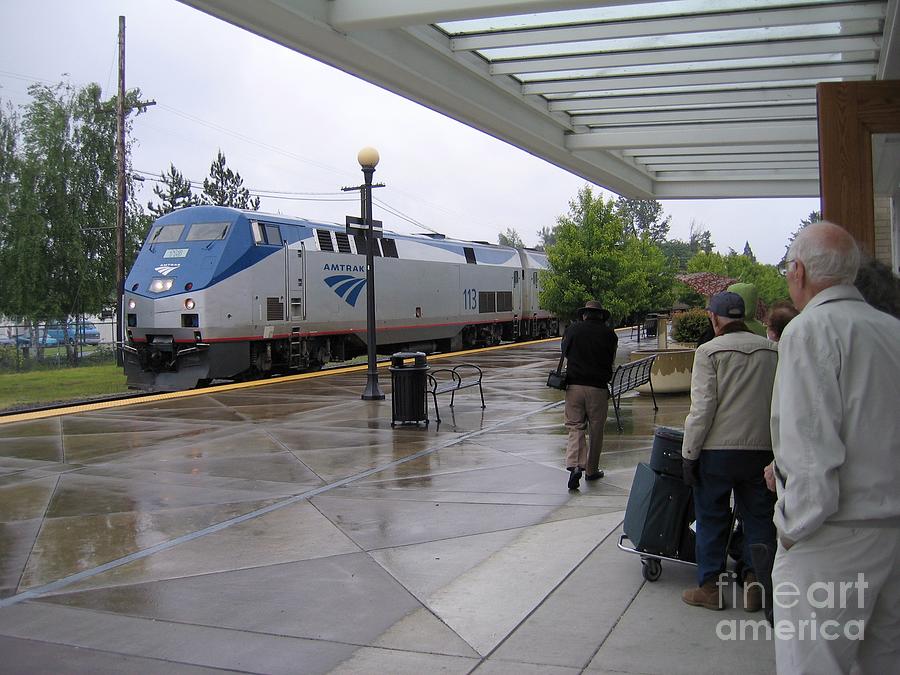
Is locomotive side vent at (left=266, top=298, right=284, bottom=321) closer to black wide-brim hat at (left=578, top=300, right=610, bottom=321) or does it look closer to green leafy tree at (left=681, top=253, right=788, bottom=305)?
black wide-brim hat at (left=578, top=300, right=610, bottom=321)

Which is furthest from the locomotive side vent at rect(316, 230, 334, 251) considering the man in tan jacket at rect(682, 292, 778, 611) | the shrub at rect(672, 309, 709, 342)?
the man in tan jacket at rect(682, 292, 778, 611)

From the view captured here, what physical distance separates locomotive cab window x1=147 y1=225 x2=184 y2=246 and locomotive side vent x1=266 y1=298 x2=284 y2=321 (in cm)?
249

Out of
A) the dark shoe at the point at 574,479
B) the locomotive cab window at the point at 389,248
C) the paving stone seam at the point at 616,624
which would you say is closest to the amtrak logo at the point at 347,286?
the locomotive cab window at the point at 389,248

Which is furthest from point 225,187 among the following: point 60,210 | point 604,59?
point 604,59

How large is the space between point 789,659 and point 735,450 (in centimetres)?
192

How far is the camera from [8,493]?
25.7 ft

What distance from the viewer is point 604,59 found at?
9.31 metres

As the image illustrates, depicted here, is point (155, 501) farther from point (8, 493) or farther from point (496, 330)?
point (496, 330)

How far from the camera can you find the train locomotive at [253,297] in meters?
17.6

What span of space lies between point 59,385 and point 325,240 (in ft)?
29.9

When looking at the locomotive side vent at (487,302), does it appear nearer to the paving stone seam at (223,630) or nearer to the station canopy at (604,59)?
the station canopy at (604,59)

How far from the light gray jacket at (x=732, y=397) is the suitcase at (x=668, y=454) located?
300 mm

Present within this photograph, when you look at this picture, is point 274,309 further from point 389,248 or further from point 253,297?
point 389,248

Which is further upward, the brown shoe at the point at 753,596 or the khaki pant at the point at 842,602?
the khaki pant at the point at 842,602
